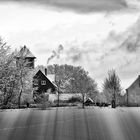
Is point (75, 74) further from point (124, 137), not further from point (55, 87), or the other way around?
point (124, 137)

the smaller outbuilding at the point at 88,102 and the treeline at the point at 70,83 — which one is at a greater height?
the treeline at the point at 70,83

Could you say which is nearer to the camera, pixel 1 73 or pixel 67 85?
pixel 1 73

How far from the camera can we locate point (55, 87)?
111250 millimetres

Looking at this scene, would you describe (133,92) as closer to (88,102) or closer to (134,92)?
(134,92)

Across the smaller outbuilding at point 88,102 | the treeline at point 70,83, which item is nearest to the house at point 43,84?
the treeline at point 70,83

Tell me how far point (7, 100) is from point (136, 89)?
72007mm

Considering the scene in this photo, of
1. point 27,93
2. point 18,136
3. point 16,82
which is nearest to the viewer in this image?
point 18,136

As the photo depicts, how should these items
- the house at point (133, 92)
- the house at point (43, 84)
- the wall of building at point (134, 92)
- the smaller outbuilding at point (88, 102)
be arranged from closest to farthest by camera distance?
the smaller outbuilding at point (88, 102), the house at point (43, 84), the wall of building at point (134, 92), the house at point (133, 92)

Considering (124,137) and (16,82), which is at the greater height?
(16,82)

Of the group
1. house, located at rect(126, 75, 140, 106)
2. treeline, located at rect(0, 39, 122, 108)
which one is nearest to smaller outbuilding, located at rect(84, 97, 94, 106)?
treeline, located at rect(0, 39, 122, 108)

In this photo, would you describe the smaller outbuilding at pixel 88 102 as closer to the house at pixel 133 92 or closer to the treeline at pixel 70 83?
the treeline at pixel 70 83

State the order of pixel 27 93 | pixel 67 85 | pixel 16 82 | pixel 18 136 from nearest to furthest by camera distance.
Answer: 1. pixel 18 136
2. pixel 16 82
3. pixel 27 93
4. pixel 67 85

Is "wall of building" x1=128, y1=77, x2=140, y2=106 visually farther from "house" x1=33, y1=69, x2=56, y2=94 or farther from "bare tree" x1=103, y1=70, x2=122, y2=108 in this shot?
"house" x1=33, y1=69, x2=56, y2=94

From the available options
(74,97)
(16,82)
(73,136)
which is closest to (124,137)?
(73,136)
